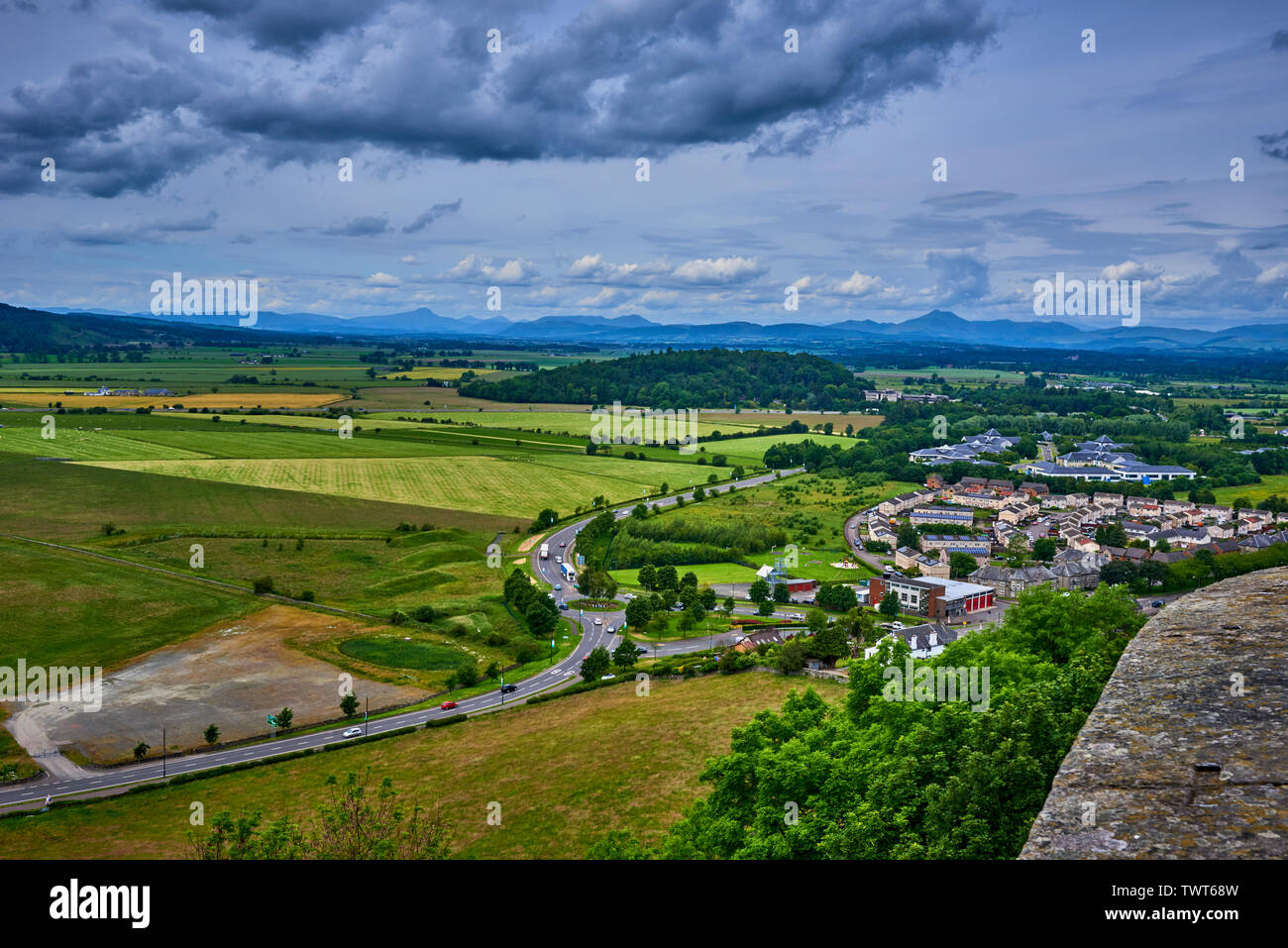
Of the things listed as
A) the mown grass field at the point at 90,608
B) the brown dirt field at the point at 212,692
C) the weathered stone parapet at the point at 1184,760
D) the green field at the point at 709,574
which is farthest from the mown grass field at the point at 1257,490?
the weathered stone parapet at the point at 1184,760

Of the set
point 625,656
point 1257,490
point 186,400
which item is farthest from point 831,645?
point 186,400

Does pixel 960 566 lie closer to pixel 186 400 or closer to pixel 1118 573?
pixel 1118 573

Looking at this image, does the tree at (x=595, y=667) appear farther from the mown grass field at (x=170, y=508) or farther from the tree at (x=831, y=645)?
the mown grass field at (x=170, y=508)

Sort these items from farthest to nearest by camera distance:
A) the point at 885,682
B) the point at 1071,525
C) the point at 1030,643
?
the point at 1071,525 < the point at 1030,643 < the point at 885,682

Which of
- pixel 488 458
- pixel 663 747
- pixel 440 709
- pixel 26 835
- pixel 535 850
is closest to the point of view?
pixel 535 850

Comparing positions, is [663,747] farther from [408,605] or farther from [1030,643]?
[408,605]
